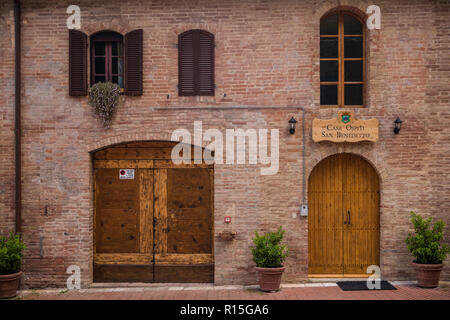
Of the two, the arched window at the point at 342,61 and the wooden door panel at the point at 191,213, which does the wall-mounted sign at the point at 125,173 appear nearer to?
the wooden door panel at the point at 191,213

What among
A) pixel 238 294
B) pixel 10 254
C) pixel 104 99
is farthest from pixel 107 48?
pixel 238 294

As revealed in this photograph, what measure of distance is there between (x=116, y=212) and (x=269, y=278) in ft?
12.1

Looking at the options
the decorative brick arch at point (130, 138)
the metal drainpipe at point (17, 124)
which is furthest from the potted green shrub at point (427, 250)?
the metal drainpipe at point (17, 124)

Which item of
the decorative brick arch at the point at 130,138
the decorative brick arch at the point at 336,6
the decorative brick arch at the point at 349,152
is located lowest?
the decorative brick arch at the point at 349,152

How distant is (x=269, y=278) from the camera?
823 centimetres

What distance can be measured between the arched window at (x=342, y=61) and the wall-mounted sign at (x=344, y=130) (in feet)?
1.88

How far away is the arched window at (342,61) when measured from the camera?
906 centimetres

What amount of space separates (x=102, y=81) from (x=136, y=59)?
0.94 meters

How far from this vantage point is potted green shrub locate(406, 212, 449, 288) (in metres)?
8.27

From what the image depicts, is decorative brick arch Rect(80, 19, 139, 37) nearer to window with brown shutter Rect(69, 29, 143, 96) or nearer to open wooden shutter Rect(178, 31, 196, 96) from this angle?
window with brown shutter Rect(69, 29, 143, 96)

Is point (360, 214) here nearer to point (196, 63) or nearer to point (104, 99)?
point (196, 63)

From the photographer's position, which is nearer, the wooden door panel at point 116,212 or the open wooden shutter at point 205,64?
the open wooden shutter at point 205,64

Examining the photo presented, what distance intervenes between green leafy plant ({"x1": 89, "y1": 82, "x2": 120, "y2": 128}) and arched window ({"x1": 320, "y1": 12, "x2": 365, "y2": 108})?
4.64 meters

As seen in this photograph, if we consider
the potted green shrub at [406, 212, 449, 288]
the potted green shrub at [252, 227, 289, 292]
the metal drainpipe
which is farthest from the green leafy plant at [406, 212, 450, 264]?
the metal drainpipe
